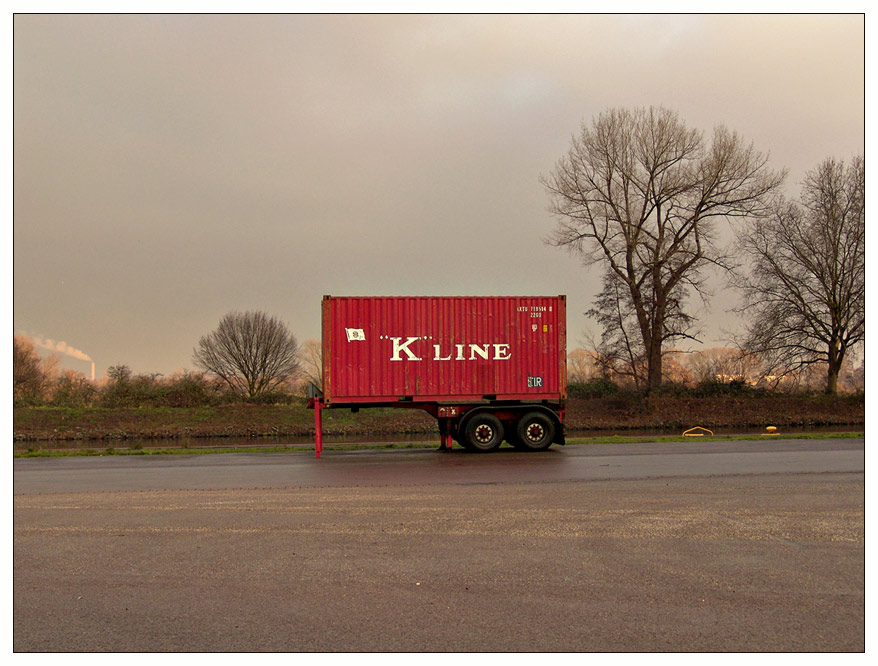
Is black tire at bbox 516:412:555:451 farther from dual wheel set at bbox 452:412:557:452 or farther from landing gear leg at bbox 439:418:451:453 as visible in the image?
landing gear leg at bbox 439:418:451:453

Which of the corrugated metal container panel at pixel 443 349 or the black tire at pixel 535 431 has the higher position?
the corrugated metal container panel at pixel 443 349

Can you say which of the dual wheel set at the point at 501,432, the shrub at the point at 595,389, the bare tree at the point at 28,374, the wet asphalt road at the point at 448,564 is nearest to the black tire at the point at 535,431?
the dual wheel set at the point at 501,432

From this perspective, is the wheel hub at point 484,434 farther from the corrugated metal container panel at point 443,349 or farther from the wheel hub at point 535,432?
the wheel hub at point 535,432

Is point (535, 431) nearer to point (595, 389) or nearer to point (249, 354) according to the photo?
point (595, 389)

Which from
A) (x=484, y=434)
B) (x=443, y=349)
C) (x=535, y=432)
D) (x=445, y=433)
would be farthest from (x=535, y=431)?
(x=443, y=349)

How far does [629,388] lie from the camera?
40.7 meters

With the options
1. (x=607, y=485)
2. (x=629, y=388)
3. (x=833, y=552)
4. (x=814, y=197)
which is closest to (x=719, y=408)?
(x=629, y=388)

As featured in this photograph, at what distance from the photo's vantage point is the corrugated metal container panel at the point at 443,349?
17844 millimetres

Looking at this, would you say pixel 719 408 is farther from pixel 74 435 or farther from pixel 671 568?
pixel 671 568

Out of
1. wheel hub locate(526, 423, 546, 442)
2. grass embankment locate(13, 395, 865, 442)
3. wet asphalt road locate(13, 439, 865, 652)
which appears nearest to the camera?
wet asphalt road locate(13, 439, 865, 652)

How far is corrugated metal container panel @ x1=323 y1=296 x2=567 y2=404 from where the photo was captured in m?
17.8

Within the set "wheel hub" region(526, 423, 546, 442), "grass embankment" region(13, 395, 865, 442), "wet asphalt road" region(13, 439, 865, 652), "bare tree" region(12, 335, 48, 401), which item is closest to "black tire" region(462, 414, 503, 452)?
"wheel hub" region(526, 423, 546, 442)

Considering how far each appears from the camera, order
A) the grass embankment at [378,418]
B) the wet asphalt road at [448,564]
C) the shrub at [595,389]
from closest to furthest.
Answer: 1. the wet asphalt road at [448,564]
2. the grass embankment at [378,418]
3. the shrub at [595,389]

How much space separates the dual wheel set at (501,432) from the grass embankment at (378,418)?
1497cm
